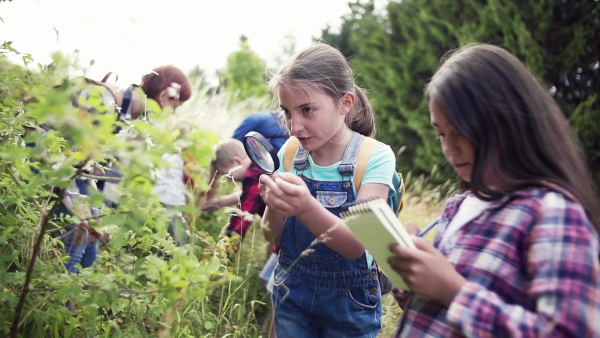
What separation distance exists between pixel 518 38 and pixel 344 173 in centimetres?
691

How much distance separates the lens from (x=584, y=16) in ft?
26.7

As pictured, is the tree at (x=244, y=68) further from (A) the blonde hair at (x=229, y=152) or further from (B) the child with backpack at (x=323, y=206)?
(B) the child with backpack at (x=323, y=206)

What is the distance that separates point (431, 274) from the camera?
4.41 ft

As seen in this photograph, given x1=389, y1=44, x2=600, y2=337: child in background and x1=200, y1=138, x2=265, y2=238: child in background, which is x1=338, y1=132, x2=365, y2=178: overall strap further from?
x1=200, y1=138, x2=265, y2=238: child in background

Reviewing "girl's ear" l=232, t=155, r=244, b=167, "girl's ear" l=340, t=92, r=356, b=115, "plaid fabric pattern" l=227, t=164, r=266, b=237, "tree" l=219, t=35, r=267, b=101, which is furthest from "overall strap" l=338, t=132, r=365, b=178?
"tree" l=219, t=35, r=267, b=101

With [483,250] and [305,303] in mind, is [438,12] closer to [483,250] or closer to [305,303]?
[305,303]

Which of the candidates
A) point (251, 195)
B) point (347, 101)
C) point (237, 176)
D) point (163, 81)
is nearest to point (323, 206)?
point (347, 101)

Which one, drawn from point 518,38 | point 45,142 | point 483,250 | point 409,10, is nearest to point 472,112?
point 483,250

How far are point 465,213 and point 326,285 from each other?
2.62ft

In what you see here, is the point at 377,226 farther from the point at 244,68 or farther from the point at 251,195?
the point at 244,68

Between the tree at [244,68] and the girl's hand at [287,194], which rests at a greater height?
the girl's hand at [287,194]

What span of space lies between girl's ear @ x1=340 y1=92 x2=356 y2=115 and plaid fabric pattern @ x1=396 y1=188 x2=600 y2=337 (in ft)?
3.31

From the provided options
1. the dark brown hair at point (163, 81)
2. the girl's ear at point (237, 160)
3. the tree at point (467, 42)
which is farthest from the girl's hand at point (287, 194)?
the tree at point (467, 42)

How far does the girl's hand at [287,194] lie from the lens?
188 centimetres
